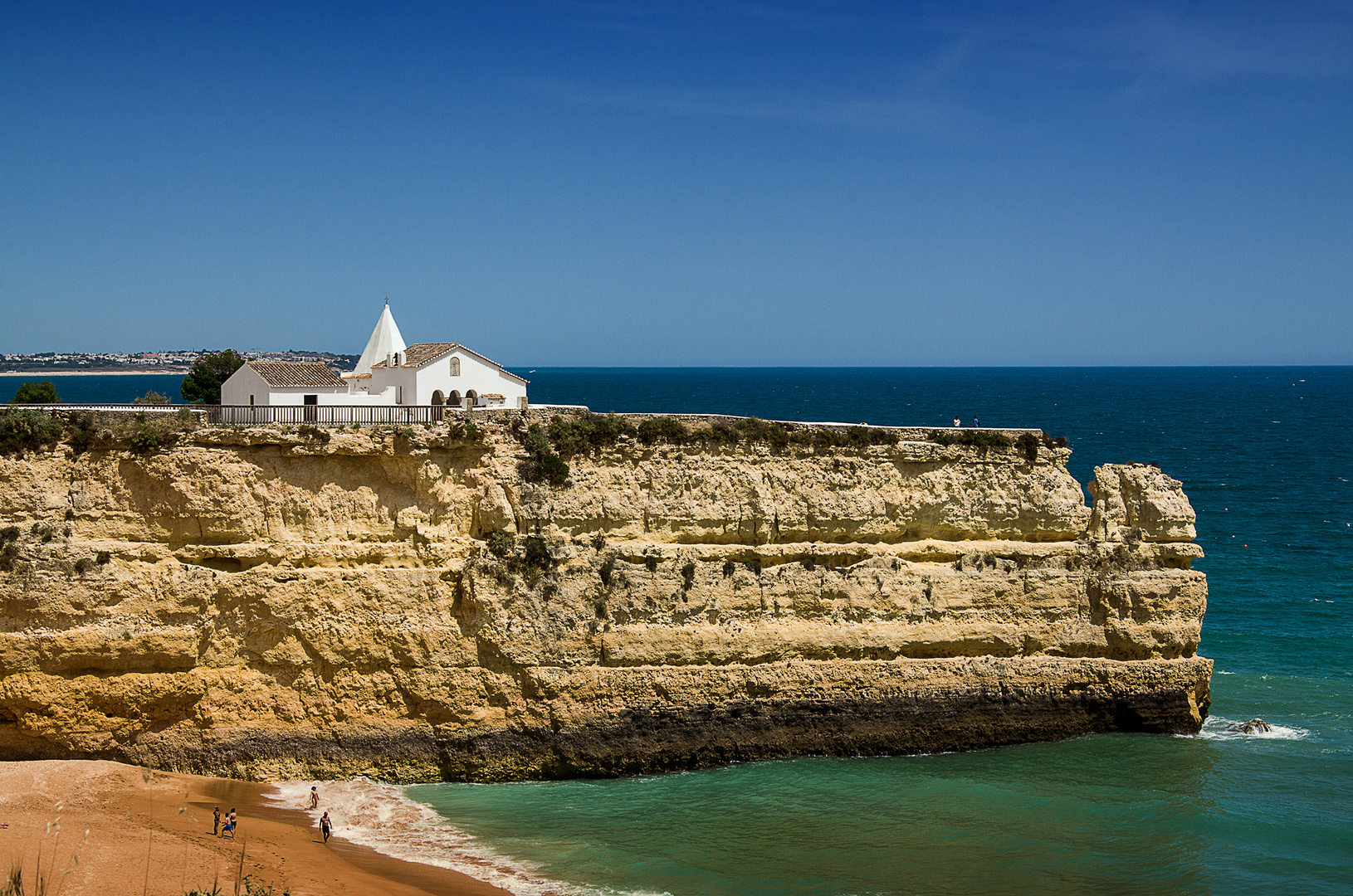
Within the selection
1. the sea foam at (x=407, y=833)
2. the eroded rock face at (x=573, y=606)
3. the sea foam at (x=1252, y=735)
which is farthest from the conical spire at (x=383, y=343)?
the sea foam at (x=1252, y=735)

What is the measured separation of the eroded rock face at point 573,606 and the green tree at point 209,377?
35.7ft

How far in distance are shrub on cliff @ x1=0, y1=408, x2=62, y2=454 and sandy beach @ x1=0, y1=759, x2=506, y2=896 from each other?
6.41 metres

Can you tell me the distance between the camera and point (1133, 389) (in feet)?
494

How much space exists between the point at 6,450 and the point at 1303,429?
8431 cm

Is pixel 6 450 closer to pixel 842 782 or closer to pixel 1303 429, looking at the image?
pixel 842 782

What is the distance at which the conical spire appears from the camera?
31938 mm

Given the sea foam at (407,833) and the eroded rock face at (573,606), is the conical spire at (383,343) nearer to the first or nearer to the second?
the eroded rock face at (573,606)

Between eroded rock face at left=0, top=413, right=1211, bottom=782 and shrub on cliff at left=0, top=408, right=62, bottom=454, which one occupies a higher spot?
shrub on cliff at left=0, top=408, right=62, bottom=454

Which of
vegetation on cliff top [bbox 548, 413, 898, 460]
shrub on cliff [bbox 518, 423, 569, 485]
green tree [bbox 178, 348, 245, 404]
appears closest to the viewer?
shrub on cliff [bbox 518, 423, 569, 485]

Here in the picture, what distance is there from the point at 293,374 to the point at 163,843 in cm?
1223

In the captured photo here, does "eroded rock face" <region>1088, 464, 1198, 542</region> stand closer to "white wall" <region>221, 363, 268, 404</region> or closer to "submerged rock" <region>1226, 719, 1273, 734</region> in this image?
"submerged rock" <region>1226, 719, 1273, 734</region>

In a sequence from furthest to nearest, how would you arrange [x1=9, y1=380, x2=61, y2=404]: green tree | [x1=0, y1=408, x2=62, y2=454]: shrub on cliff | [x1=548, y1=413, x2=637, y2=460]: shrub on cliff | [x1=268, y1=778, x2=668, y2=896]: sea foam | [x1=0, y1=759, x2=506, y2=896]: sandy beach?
[x1=9, y1=380, x2=61, y2=404]: green tree, [x1=548, y1=413, x2=637, y2=460]: shrub on cliff, [x1=0, y1=408, x2=62, y2=454]: shrub on cliff, [x1=268, y1=778, x2=668, y2=896]: sea foam, [x1=0, y1=759, x2=506, y2=896]: sandy beach

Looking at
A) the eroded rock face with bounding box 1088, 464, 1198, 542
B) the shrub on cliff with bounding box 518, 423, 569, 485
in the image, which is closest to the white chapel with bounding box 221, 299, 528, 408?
the shrub on cliff with bounding box 518, 423, 569, 485

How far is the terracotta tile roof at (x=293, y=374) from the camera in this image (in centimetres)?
2536
